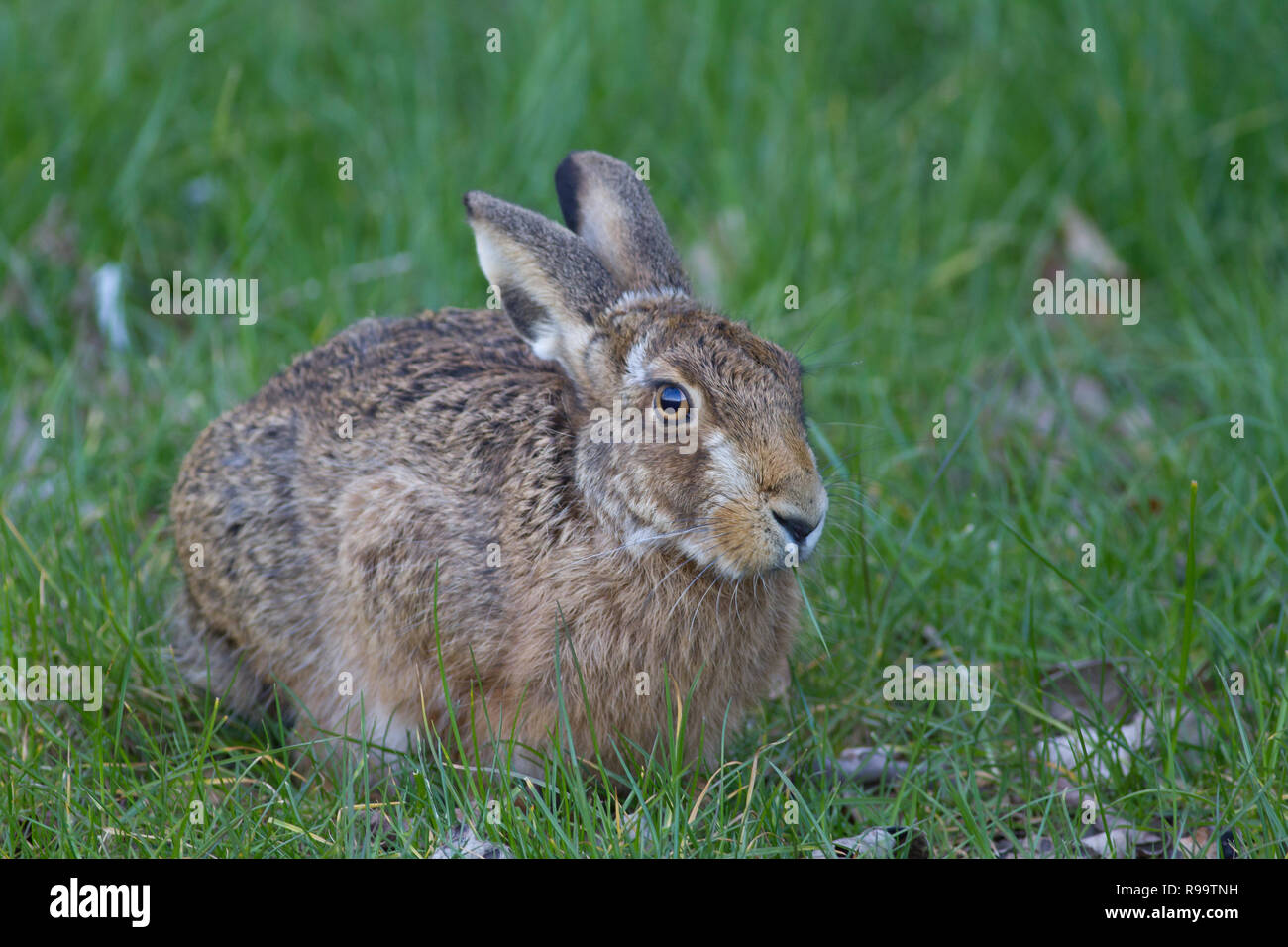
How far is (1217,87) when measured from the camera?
305 inches

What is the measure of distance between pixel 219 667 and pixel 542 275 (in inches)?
68.8

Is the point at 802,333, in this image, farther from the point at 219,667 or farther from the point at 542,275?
the point at 219,667

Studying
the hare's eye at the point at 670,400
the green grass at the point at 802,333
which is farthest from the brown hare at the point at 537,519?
the green grass at the point at 802,333

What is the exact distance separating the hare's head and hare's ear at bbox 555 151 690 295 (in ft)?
0.05

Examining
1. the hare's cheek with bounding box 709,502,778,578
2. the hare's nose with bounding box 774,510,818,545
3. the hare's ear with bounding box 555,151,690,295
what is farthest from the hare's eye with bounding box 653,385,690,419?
the hare's ear with bounding box 555,151,690,295

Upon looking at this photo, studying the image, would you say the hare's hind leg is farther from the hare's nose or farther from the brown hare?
the hare's nose

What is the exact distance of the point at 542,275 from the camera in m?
4.64

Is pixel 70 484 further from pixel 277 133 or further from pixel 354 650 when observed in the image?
pixel 277 133

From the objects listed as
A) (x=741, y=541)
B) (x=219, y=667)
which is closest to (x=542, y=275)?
(x=741, y=541)

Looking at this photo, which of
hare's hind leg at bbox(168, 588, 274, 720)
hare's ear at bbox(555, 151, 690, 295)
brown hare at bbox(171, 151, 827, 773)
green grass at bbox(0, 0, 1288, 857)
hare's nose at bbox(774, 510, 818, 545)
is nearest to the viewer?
hare's nose at bbox(774, 510, 818, 545)

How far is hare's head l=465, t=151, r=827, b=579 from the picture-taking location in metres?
4.23

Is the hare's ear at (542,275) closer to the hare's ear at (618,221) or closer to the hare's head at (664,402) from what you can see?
the hare's head at (664,402)
